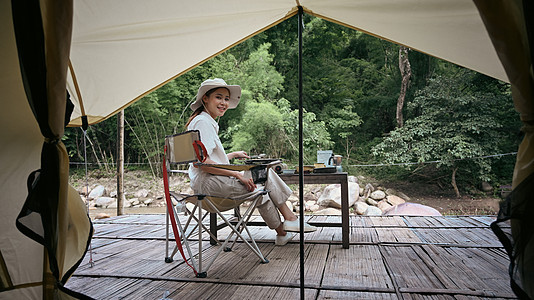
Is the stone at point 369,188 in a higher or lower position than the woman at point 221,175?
lower

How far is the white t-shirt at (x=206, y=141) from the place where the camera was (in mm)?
2561

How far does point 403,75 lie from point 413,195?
3.62m

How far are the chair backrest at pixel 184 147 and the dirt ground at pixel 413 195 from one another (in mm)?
6651

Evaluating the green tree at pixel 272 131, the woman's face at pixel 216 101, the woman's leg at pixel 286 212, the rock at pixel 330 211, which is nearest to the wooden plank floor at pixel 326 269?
the woman's leg at pixel 286 212

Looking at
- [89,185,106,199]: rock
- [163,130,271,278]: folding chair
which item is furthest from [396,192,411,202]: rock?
[89,185,106,199]: rock

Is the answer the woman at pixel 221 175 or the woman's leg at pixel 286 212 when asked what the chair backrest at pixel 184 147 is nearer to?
the woman at pixel 221 175

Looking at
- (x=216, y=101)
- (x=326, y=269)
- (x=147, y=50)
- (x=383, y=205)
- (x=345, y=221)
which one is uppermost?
(x=147, y=50)

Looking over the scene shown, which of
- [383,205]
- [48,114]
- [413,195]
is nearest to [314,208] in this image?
[383,205]

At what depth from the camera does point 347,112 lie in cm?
1068

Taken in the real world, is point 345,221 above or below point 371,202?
above

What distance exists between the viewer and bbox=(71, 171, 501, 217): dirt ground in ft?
28.2

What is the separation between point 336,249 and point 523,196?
1985mm

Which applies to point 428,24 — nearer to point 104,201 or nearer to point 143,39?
point 143,39

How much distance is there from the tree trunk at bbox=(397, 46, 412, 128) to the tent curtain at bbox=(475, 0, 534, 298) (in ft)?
31.8
